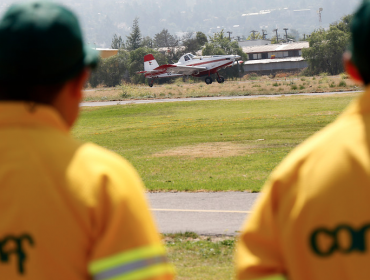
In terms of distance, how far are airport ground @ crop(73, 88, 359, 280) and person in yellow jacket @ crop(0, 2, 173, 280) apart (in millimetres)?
4530

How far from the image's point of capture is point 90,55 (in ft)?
5.45

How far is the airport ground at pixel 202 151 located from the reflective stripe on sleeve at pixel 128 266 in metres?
4.54

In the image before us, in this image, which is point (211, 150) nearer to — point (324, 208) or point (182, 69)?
point (324, 208)

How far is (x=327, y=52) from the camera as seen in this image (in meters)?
97.0

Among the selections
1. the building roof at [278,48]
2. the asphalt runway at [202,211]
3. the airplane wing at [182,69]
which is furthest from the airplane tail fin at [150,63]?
the asphalt runway at [202,211]

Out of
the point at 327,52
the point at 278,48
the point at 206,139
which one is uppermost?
the point at 278,48

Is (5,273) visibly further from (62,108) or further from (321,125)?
(321,125)

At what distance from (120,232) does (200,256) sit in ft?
17.7

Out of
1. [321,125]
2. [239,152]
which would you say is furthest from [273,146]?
[321,125]

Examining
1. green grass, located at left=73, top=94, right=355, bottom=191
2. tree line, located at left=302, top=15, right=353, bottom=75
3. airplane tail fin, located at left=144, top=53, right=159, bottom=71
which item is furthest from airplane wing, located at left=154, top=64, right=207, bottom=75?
tree line, located at left=302, top=15, right=353, bottom=75

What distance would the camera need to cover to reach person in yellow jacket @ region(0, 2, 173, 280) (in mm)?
1403

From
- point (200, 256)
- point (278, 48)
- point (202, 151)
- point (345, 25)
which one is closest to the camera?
point (200, 256)

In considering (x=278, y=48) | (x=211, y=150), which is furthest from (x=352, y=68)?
(x=278, y=48)

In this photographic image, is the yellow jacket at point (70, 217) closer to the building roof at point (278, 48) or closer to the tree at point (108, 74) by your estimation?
the tree at point (108, 74)
